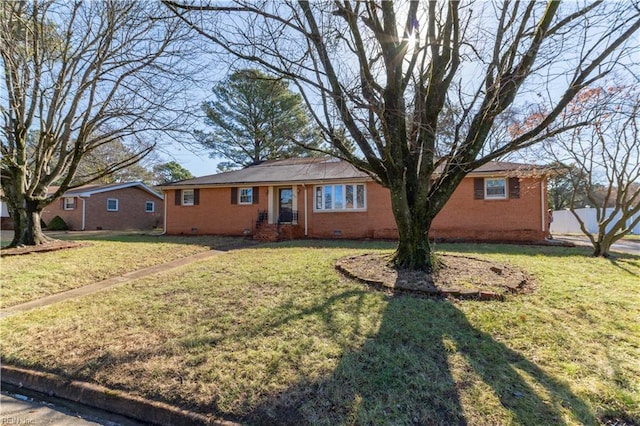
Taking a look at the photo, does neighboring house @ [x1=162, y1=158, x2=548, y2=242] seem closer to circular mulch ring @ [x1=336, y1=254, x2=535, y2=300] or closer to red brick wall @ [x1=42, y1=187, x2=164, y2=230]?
circular mulch ring @ [x1=336, y1=254, x2=535, y2=300]

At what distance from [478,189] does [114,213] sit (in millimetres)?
23916

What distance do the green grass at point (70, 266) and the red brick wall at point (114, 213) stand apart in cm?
1331

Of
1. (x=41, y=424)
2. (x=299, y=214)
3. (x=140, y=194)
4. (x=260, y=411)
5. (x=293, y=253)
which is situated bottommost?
(x=41, y=424)

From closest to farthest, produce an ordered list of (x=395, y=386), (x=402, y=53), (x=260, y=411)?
(x=260, y=411)
(x=395, y=386)
(x=402, y=53)

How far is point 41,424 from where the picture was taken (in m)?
2.58

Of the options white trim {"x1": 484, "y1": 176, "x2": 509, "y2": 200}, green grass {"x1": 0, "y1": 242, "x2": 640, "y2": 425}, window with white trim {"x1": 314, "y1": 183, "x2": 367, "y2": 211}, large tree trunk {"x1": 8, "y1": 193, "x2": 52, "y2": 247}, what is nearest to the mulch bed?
large tree trunk {"x1": 8, "y1": 193, "x2": 52, "y2": 247}

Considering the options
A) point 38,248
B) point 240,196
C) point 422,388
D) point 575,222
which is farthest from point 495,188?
point 38,248

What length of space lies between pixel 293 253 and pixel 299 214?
5768 mm

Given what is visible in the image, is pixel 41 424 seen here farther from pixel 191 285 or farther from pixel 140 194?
pixel 140 194

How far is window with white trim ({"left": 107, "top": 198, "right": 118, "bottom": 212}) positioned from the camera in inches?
891

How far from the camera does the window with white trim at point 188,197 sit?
16.3 metres

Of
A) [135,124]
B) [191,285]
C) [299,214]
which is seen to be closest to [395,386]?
[191,285]

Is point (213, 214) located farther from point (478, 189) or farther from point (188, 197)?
point (478, 189)

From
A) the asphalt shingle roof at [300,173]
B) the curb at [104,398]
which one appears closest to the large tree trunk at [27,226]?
the asphalt shingle roof at [300,173]
